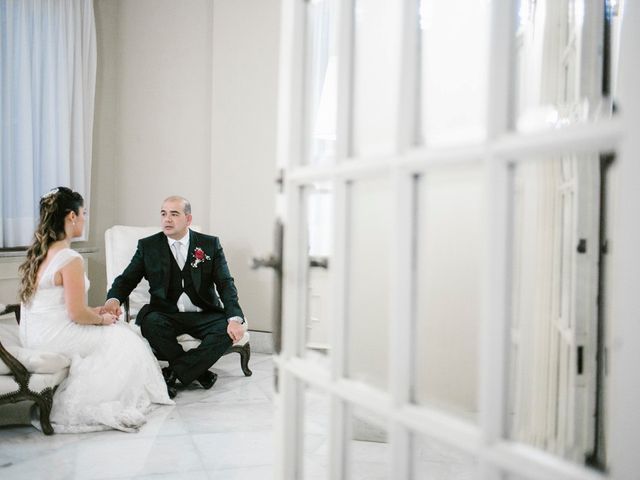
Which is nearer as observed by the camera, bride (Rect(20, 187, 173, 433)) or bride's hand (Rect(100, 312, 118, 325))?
bride (Rect(20, 187, 173, 433))

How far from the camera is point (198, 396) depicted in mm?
3416

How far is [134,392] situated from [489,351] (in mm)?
2603

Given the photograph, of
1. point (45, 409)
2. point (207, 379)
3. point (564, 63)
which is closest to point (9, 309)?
point (45, 409)

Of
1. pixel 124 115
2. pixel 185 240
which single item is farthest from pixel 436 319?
pixel 124 115

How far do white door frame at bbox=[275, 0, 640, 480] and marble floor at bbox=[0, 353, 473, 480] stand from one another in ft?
2.86

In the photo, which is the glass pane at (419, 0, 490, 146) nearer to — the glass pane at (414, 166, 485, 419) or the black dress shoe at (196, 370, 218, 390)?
the glass pane at (414, 166, 485, 419)

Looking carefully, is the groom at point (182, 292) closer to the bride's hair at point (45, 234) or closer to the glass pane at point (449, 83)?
the bride's hair at point (45, 234)

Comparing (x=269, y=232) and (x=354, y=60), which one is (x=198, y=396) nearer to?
(x=269, y=232)

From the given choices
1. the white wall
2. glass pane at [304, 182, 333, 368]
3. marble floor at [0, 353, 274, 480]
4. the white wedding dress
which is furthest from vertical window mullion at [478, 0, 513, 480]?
the white wall

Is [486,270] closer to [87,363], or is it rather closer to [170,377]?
[87,363]

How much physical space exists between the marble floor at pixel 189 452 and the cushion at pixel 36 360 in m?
0.30

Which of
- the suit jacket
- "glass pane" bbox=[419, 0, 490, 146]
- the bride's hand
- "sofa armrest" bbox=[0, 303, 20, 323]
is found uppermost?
"glass pane" bbox=[419, 0, 490, 146]

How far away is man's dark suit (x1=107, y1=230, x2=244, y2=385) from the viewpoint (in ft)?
11.6

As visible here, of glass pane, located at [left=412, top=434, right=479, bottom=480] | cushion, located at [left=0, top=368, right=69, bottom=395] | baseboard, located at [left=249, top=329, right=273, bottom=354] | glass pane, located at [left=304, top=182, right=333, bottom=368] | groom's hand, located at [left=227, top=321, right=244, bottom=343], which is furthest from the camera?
baseboard, located at [left=249, top=329, right=273, bottom=354]
